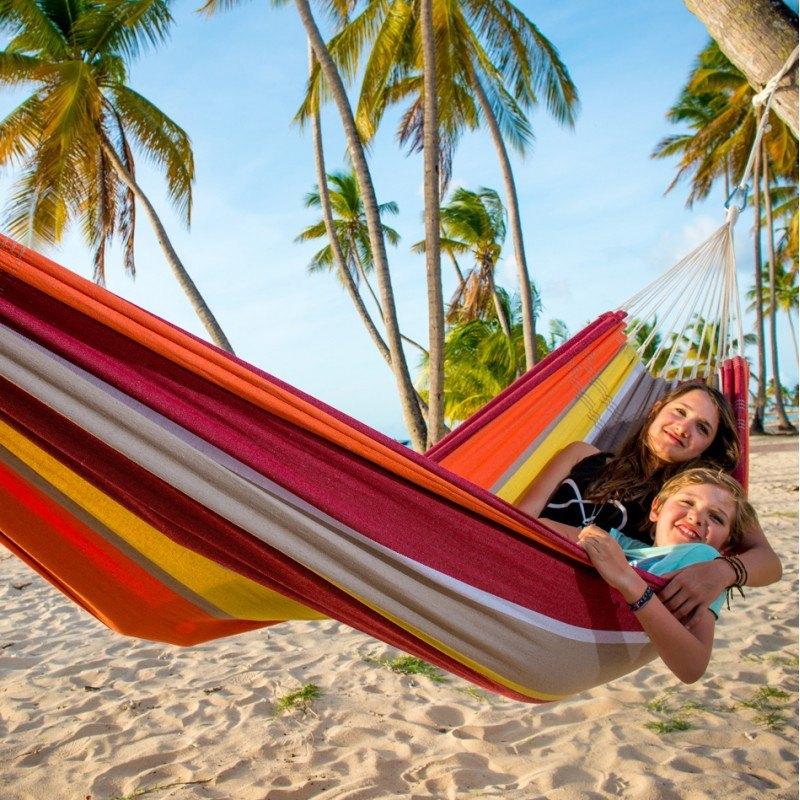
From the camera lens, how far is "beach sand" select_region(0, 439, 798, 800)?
1709 mm

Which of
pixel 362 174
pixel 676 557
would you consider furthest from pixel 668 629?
pixel 362 174

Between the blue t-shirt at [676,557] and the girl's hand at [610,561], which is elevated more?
the girl's hand at [610,561]

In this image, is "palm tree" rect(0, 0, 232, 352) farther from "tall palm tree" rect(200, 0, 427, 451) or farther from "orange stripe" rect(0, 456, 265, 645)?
"orange stripe" rect(0, 456, 265, 645)

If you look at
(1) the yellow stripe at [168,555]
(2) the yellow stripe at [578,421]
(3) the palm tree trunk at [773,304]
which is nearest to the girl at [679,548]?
(2) the yellow stripe at [578,421]

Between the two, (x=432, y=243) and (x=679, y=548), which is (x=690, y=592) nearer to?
(x=679, y=548)

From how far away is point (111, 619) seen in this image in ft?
4.93

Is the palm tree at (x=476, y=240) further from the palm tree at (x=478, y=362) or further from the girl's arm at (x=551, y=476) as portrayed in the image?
the girl's arm at (x=551, y=476)

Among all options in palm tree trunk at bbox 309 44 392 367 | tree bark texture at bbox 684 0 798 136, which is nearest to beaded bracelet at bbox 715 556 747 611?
tree bark texture at bbox 684 0 798 136

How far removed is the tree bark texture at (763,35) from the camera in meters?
1.55

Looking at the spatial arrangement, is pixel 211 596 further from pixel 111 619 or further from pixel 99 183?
pixel 99 183

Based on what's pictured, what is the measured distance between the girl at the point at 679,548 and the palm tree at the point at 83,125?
5.10m

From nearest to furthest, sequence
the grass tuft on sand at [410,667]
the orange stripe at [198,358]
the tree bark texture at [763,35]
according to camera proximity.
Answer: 1. the orange stripe at [198,358]
2. the tree bark texture at [763,35]
3. the grass tuft on sand at [410,667]

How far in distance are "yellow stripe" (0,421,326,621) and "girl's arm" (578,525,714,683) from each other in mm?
532

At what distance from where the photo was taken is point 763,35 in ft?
5.16
